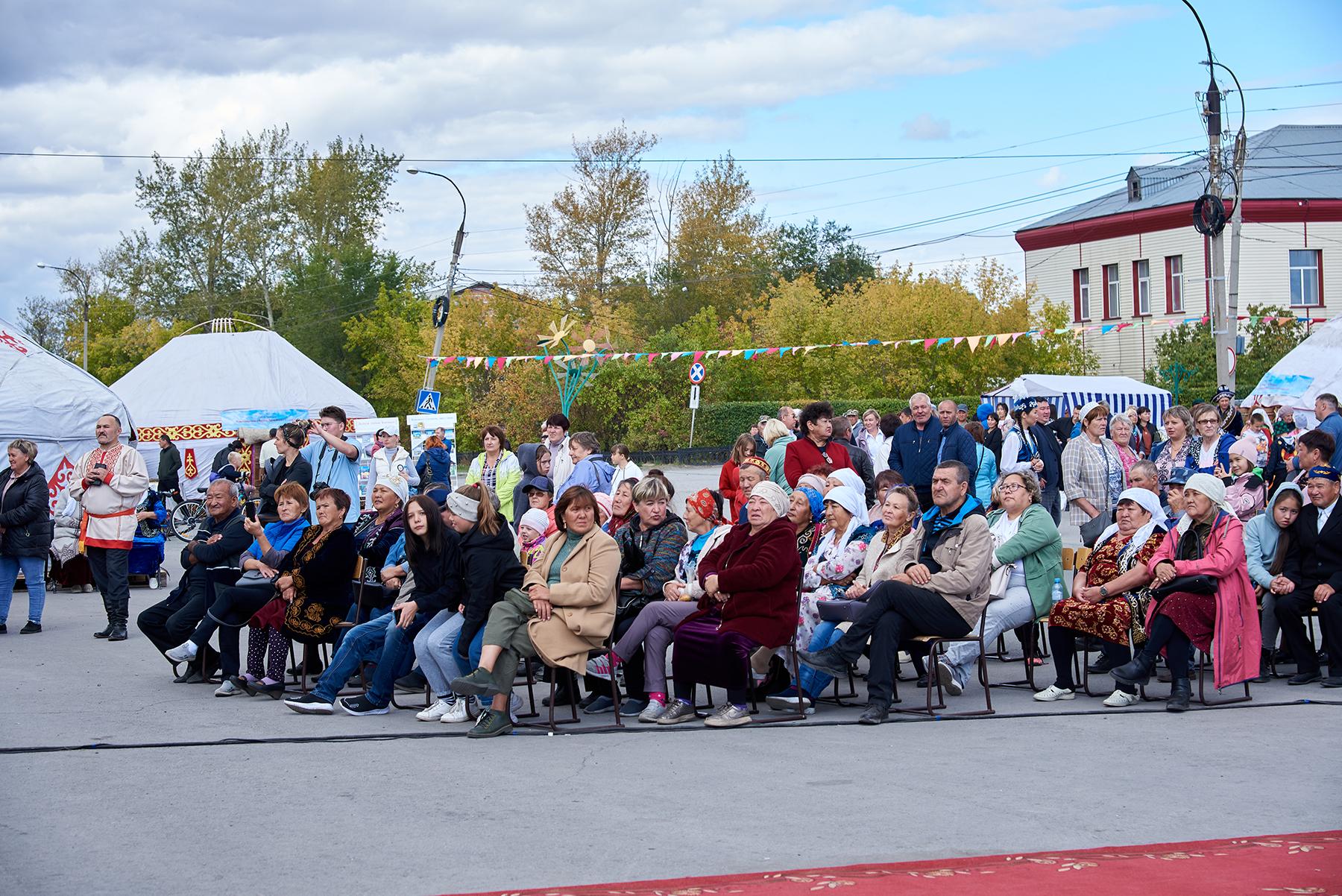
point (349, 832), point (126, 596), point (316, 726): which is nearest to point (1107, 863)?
point (349, 832)

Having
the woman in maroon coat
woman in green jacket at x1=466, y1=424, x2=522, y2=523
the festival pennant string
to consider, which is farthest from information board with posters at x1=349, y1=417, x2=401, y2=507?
the woman in maroon coat

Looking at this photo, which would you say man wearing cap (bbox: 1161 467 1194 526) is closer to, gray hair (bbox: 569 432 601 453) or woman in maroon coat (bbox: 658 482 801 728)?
woman in maroon coat (bbox: 658 482 801 728)

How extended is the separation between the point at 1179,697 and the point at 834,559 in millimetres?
2397

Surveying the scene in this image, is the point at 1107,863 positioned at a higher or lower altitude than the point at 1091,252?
lower

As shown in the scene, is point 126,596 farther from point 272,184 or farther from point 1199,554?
point 272,184

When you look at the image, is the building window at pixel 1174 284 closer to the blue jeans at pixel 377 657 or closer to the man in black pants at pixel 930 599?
the man in black pants at pixel 930 599

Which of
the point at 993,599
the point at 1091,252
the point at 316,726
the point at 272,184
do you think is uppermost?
the point at 272,184

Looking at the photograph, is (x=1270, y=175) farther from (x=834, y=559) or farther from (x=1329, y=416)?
(x=834, y=559)

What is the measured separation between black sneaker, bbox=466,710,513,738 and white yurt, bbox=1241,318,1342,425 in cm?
1621

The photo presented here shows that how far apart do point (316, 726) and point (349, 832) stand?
8.57ft

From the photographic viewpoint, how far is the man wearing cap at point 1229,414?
53.7ft

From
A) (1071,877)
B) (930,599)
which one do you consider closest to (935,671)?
(930,599)

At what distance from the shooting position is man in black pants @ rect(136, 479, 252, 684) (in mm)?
9883

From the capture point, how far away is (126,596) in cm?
1227
